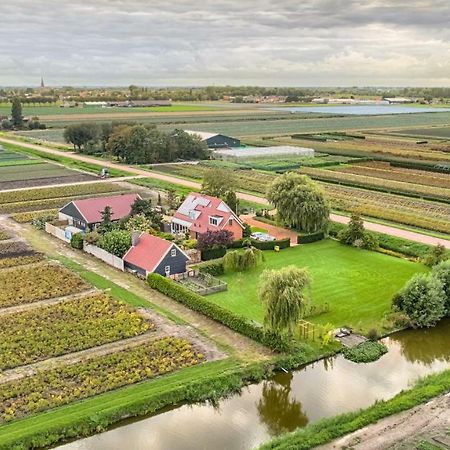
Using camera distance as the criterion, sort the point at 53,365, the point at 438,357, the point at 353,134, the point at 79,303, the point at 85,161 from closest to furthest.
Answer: the point at 53,365, the point at 438,357, the point at 79,303, the point at 85,161, the point at 353,134

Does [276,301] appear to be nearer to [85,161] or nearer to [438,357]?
[438,357]

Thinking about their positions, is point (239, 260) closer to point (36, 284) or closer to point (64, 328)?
point (36, 284)

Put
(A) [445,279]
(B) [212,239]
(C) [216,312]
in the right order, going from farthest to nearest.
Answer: (B) [212,239], (A) [445,279], (C) [216,312]

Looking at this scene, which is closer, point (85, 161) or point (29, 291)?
point (29, 291)

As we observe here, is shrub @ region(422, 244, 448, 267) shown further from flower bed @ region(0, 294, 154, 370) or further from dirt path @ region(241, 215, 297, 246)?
flower bed @ region(0, 294, 154, 370)

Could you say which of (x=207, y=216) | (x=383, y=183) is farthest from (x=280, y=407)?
(x=383, y=183)

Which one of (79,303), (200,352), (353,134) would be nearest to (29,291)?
(79,303)
